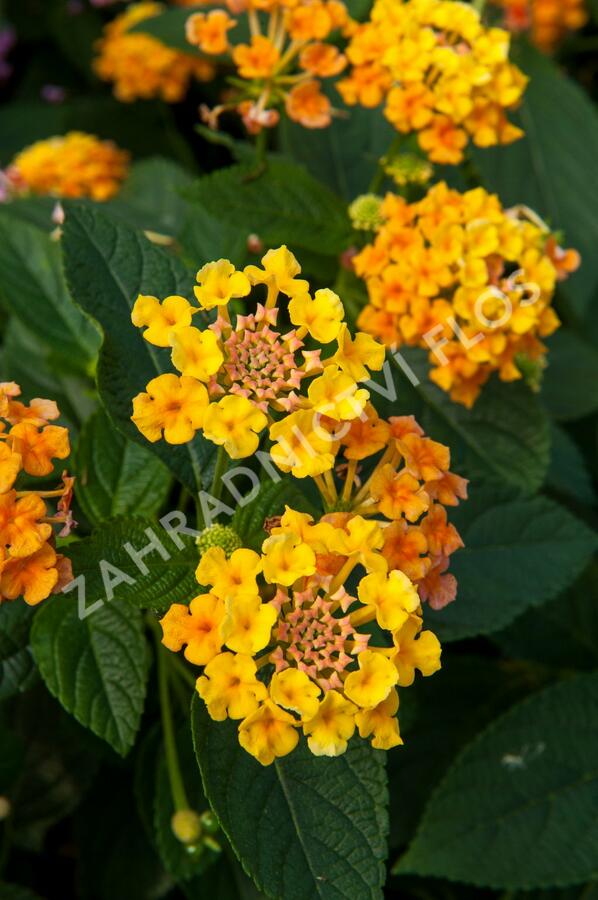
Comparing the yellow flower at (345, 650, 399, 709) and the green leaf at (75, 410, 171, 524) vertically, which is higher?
the yellow flower at (345, 650, 399, 709)

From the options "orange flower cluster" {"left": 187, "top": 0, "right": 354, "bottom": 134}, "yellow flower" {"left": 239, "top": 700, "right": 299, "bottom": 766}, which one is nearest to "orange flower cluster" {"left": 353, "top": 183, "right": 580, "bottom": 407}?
"orange flower cluster" {"left": 187, "top": 0, "right": 354, "bottom": 134}

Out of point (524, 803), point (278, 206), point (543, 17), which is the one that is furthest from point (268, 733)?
point (543, 17)

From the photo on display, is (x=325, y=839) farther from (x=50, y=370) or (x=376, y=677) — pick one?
(x=50, y=370)

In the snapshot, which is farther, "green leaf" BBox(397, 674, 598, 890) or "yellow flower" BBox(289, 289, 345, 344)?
"green leaf" BBox(397, 674, 598, 890)

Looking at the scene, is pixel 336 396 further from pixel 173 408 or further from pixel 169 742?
pixel 169 742

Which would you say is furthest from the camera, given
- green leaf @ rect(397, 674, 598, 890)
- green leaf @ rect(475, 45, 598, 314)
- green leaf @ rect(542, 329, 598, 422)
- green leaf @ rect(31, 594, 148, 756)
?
green leaf @ rect(475, 45, 598, 314)

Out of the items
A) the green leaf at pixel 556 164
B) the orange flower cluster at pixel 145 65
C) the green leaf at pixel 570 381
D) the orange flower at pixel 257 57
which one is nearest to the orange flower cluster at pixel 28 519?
the orange flower at pixel 257 57

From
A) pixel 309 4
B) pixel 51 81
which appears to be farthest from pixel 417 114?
pixel 51 81

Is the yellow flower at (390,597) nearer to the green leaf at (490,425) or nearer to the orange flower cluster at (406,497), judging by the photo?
the orange flower cluster at (406,497)

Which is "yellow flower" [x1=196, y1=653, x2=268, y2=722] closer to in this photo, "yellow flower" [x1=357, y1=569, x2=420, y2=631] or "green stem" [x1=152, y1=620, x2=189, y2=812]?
"yellow flower" [x1=357, y1=569, x2=420, y2=631]
